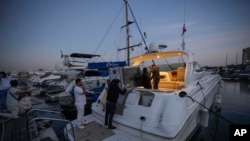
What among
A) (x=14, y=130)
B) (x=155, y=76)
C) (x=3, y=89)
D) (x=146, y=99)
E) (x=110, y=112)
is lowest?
(x=14, y=130)

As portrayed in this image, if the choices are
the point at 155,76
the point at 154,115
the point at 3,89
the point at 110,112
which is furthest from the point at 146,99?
the point at 3,89

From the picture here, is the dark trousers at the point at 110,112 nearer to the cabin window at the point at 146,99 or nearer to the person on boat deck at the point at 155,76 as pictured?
the cabin window at the point at 146,99

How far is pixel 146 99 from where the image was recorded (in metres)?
3.93

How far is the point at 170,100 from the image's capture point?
11.5ft

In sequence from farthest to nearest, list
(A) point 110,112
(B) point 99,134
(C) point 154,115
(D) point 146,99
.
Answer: (A) point 110,112 < (D) point 146,99 < (B) point 99,134 < (C) point 154,115

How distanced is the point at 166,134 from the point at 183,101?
3.26ft

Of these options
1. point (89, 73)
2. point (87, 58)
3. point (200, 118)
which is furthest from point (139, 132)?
point (87, 58)

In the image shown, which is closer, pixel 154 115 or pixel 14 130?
pixel 154 115

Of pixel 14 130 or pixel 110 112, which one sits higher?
pixel 110 112

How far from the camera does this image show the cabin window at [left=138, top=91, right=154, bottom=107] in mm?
3864

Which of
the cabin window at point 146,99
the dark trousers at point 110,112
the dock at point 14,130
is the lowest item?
the dock at point 14,130

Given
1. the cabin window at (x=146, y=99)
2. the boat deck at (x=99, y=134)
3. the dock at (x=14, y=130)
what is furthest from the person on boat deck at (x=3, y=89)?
the cabin window at (x=146, y=99)

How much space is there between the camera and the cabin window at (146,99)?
12.7 feet

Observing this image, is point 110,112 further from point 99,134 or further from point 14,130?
point 14,130
